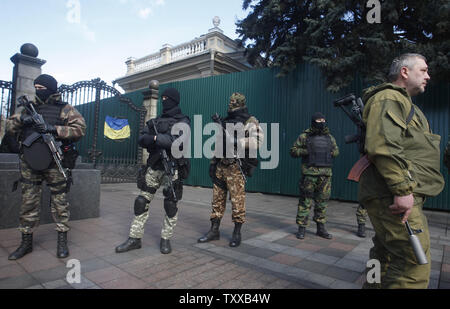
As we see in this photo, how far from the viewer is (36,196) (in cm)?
323

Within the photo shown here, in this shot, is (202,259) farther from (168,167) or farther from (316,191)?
(316,191)

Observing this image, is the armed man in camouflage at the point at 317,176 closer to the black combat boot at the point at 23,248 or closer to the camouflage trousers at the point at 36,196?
the camouflage trousers at the point at 36,196

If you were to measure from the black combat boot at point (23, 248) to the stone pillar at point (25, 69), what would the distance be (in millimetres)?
4245

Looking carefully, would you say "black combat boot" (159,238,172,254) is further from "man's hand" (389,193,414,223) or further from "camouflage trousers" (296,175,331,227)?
"man's hand" (389,193,414,223)

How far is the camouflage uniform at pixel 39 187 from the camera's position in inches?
125

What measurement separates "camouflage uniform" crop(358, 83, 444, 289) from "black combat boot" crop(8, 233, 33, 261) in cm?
340

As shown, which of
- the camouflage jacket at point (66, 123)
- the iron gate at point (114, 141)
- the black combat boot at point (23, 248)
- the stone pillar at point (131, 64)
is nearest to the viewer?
the black combat boot at point (23, 248)

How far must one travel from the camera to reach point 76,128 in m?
3.40

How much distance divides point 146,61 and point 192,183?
11.2 metres

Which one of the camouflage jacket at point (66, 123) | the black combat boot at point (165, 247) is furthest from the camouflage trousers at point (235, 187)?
the camouflage jacket at point (66, 123)

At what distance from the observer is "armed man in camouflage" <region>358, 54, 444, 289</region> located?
1.76m

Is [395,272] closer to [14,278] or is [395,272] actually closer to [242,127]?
[242,127]

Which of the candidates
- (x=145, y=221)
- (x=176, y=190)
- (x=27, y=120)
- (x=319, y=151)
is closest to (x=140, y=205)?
(x=145, y=221)
